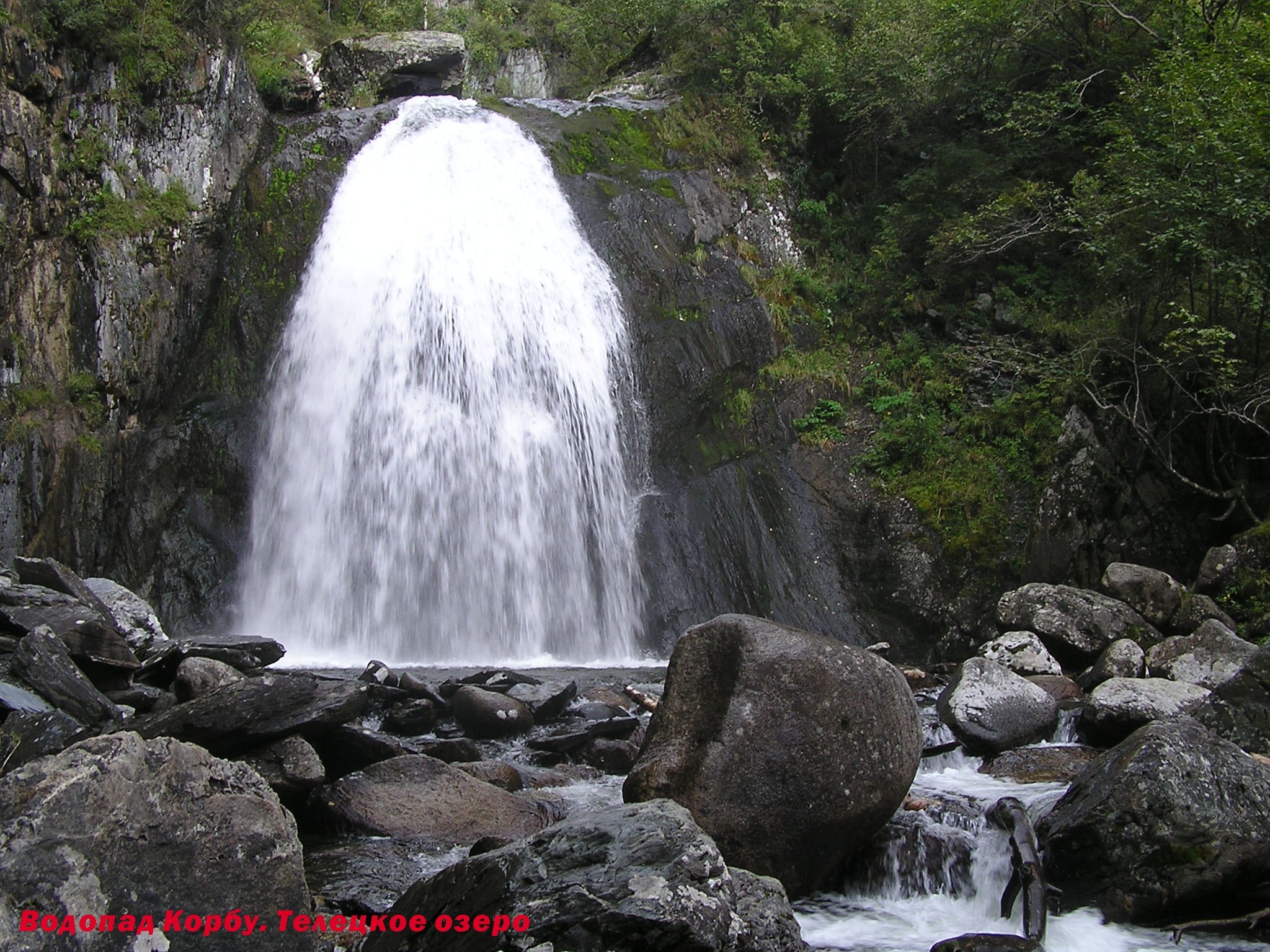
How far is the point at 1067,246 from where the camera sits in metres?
17.4

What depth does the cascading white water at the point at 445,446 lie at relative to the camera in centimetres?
1335

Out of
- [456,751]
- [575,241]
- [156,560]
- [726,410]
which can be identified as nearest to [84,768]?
[456,751]

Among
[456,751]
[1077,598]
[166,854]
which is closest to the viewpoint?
[166,854]

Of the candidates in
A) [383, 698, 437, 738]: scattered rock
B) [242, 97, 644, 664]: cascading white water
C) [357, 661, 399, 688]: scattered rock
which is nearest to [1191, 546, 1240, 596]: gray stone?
[242, 97, 644, 664]: cascading white water

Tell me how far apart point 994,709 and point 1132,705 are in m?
1.12

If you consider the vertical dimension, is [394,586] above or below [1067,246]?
below

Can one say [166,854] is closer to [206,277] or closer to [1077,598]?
[1077,598]

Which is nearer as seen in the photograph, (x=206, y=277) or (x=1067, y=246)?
(x=206, y=277)

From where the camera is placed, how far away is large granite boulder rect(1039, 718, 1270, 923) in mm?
4586

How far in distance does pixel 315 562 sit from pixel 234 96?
31.6ft

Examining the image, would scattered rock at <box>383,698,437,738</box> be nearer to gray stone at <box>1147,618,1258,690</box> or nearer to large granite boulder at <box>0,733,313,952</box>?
large granite boulder at <box>0,733,313,952</box>

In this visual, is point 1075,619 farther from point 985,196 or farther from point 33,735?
point 33,735

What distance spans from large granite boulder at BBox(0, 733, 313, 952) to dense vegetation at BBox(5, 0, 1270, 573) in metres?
11.8

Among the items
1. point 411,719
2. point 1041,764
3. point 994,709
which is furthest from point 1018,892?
point 411,719
